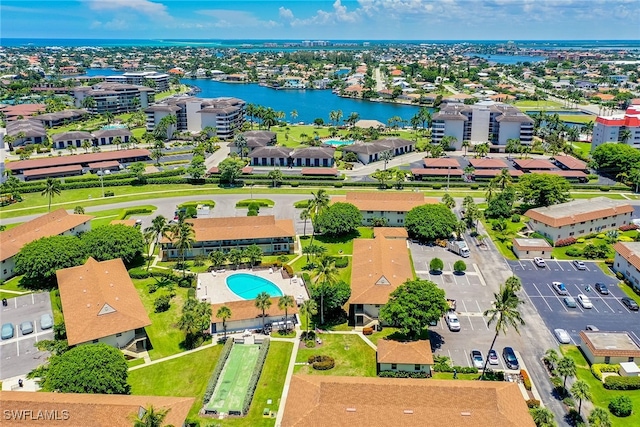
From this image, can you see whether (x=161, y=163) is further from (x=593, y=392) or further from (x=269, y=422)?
(x=593, y=392)

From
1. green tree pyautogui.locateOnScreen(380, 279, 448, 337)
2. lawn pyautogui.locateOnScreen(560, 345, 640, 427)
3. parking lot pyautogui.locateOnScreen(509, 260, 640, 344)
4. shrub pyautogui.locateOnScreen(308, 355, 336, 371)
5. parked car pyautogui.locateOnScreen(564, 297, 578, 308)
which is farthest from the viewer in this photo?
parked car pyautogui.locateOnScreen(564, 297, 578, 308)

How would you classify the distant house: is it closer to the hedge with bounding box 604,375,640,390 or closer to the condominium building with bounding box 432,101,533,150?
the hedge with bounding box 604,375,640,390

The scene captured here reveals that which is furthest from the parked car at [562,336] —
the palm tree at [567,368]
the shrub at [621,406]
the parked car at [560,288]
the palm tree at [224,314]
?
the palm tree at [224,314]

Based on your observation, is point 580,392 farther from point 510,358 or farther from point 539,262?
point 539,262

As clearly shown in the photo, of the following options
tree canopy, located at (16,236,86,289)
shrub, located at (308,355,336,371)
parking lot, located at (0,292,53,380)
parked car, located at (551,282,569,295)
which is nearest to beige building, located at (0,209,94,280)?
tree canopy, located at (16,236,86,289)

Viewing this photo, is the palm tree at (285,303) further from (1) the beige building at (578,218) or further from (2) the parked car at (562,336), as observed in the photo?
(1) the beige building at (578,218)

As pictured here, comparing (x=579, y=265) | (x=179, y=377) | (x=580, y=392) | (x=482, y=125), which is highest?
(x=482, y=125)

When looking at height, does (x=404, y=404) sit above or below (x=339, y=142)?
below

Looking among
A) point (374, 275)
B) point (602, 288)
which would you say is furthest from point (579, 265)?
A: point (374, 275)
